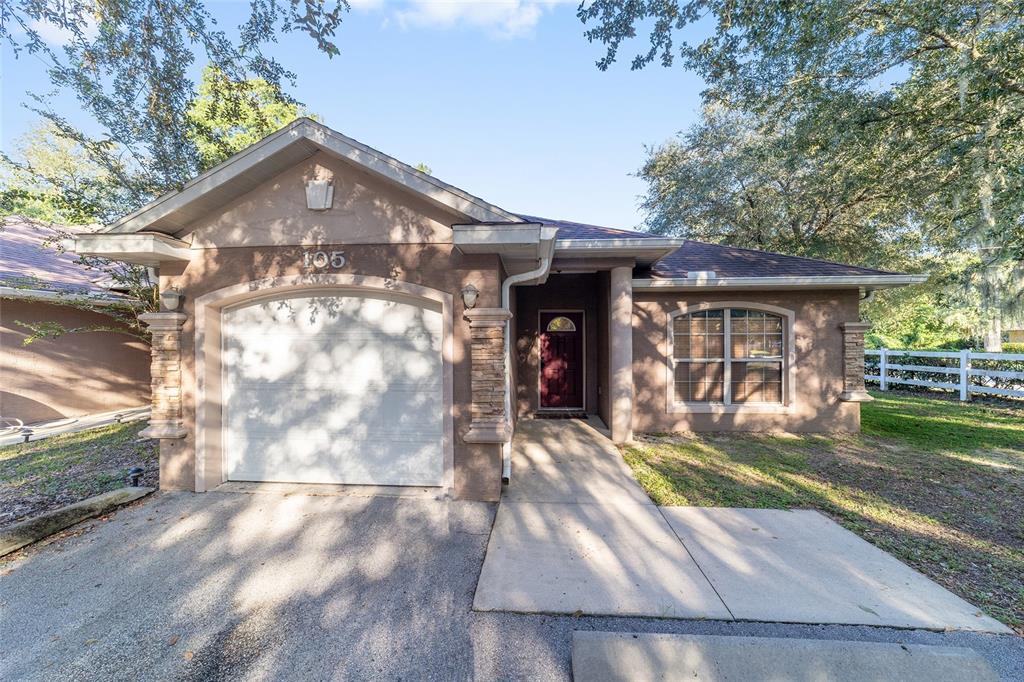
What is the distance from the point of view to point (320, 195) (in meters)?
4.63

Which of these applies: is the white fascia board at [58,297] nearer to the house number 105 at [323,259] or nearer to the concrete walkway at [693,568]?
→ the house number 105 at [323,259]

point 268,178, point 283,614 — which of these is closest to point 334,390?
point 283,614

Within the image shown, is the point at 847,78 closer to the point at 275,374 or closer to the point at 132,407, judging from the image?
the point at 275,374

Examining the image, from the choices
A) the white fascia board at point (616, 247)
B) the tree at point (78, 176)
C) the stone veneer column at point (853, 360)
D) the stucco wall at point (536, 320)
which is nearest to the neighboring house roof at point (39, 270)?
the tree at point (78, 176)

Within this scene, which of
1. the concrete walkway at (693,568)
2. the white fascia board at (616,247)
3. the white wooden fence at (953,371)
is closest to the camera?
the concrete walkway at (693,568)

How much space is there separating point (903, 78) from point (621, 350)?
7.76m

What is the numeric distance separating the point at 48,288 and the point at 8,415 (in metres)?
2.77

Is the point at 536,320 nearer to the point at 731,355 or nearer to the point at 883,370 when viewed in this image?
the point at 731,355

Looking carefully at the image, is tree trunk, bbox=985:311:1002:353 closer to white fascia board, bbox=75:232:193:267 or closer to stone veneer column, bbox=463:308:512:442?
stone veneer column, bbox=463:308:512:442

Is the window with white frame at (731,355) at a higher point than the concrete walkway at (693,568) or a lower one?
higher

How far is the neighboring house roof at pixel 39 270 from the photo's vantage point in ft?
24.0

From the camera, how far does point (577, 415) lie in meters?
8.78

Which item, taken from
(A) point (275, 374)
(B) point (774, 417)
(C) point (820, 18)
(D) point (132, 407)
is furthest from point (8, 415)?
(C) point (820, 18)

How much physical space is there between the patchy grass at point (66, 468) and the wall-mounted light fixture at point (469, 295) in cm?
469
